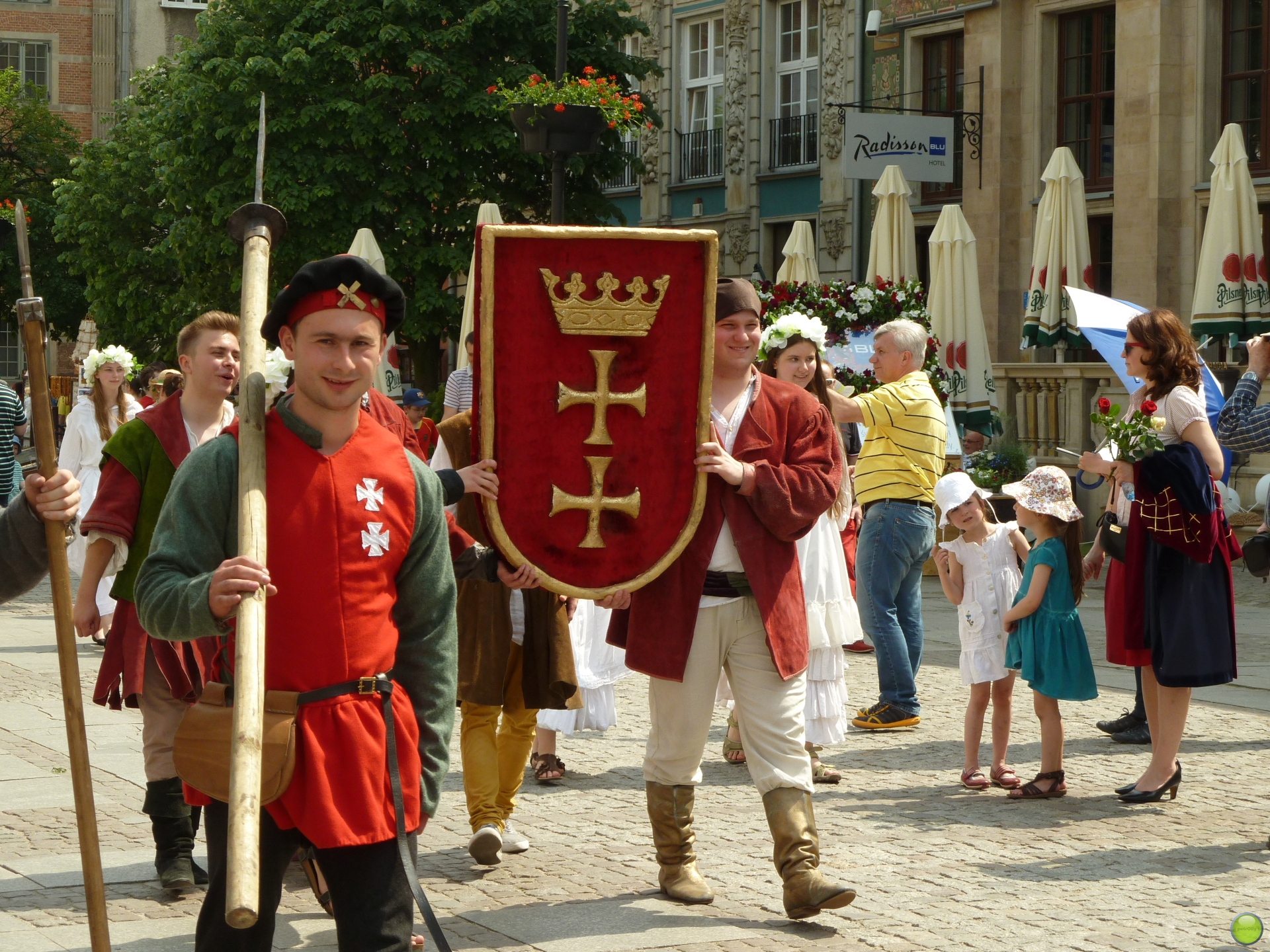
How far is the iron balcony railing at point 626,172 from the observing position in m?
30.0

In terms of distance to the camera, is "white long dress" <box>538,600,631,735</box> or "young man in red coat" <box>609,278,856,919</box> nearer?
"young man in red coat" <box>609,278,856,919</box>

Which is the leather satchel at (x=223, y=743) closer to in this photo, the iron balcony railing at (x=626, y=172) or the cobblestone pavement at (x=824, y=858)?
the cobblestone pavement at (x=824, y=858)

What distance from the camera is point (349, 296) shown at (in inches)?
147

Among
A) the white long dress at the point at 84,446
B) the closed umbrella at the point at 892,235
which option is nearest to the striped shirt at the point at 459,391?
the white long dress at the point at 84,446

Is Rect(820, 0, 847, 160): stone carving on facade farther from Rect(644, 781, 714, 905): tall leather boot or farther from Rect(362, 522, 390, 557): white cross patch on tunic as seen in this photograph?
Rect(362, 522, 390, 557): white cross patch on tunic

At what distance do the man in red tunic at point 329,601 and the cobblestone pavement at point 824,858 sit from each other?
1396 millimetres

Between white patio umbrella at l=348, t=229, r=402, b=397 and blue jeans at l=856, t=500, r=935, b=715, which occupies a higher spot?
white patio umbrella at l=348, t=229, r=402, b=397

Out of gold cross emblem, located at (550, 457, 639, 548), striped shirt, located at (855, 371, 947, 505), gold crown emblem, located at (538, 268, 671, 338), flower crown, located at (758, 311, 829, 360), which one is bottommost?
gold cross emblem, located at (550, 457, 639, 548)

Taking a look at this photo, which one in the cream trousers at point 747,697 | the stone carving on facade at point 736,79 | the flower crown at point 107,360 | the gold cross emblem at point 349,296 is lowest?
the cream trousers at point 747,697

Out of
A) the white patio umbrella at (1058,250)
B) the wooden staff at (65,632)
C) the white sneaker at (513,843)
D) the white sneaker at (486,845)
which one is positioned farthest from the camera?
the white patio umbrella at (1058,250)

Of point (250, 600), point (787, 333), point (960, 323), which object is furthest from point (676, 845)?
point (960, 323)

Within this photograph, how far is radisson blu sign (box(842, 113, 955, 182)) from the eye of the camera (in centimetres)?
2184

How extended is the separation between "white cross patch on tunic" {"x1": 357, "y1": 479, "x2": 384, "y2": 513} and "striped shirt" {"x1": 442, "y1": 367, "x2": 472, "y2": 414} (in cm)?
693

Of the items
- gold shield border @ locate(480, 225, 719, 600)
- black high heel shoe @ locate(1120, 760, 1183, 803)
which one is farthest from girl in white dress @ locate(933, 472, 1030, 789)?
gold shield border @ locate(480, 225, 719, 600)
